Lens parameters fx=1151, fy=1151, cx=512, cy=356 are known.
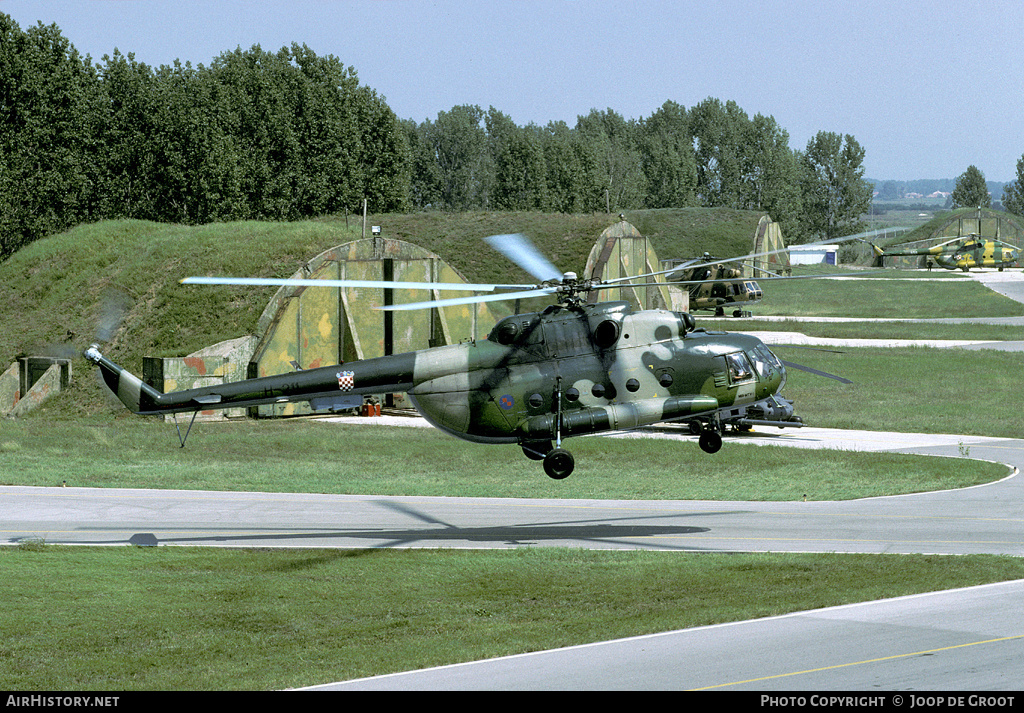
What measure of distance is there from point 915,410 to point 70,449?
113ft

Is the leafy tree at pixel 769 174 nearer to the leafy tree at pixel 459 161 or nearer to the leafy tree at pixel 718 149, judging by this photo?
the leafy tree at pixel 718 149

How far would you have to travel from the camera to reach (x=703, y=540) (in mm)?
28156

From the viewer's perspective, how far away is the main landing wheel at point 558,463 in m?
23.4

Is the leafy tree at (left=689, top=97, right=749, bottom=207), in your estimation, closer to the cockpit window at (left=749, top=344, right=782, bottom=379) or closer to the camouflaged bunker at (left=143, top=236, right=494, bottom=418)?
the camouflaged bunker at (left=143, top=236, right=494, bottom=418)

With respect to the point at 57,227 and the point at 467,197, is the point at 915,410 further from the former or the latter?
the point at 467,197

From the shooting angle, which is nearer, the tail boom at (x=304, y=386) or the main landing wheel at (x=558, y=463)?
the main landing wheel at (x=558, y=463)

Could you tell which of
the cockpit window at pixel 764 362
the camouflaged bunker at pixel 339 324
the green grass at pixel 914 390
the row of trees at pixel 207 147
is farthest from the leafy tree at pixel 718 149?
the cockpit window at pixel 764 362

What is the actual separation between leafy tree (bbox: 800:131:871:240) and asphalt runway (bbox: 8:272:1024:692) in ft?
491

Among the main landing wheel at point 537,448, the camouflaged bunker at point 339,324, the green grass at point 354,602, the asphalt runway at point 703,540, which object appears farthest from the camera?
the camouflaged bunker at point 339,324

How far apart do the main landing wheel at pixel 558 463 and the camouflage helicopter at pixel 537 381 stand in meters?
0.85

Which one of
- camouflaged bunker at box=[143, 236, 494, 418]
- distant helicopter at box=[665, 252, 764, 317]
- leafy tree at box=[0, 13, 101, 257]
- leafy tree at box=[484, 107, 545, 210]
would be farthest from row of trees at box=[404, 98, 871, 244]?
camouflaged bunker at box=[143, 236, 494, 418]

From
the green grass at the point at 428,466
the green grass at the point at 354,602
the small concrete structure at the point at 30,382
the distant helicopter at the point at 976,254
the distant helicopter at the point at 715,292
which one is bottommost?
the green grass at the point at 428,466

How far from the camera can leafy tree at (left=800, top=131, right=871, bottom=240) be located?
603 feet

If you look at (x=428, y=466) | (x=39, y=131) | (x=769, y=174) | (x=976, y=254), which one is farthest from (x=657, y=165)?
(x=428, y=466)
